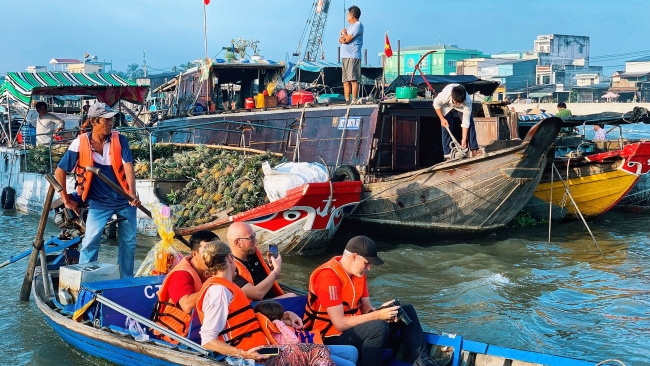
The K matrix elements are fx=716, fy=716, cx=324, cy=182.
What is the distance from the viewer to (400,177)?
11688 millimetres

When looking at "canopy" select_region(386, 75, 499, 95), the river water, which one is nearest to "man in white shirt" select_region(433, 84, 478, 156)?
the river water

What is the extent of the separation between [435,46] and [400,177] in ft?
248

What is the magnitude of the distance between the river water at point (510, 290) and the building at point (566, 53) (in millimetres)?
80920

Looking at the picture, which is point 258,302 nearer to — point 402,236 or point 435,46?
point 402,236

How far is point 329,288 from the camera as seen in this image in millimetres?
5473

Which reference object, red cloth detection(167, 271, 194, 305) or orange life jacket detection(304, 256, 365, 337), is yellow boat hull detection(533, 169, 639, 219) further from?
red cloth detection(167, 271, 194, 305)

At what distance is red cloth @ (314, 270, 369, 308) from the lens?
5.48m

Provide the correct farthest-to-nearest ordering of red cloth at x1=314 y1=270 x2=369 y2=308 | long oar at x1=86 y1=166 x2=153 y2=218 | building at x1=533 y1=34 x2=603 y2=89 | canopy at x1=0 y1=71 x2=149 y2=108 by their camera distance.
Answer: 1. building at x1=533 y1=34 x2=603 y2=89
2. canopy at x1=0 y1=71 x2=149 y2=108
3. long oar at x1=86 y1=166 x2=153 y2=218
4. red cloth at x1=314 y1=270 x2=369 y2=308

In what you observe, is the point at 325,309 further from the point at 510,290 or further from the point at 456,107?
the point at 456,107

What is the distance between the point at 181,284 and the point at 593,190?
10.7m

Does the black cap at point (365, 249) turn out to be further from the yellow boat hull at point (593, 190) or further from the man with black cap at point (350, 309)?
the yellow boat hull at point (593, 190)

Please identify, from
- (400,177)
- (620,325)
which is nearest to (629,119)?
(400,177)

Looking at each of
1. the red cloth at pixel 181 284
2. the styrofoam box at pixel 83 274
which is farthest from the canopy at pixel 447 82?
the red cloth at pixel 181 284

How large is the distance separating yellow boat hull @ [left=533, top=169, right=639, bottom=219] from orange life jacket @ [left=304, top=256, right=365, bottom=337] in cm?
896
